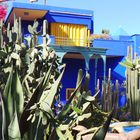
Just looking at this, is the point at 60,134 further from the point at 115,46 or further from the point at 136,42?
the point at 136,42

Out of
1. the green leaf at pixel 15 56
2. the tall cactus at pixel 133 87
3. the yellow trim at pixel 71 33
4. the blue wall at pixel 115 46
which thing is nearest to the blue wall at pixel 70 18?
the yellow trim at pixel 71 33

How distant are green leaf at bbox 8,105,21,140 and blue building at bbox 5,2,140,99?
56.0 feet

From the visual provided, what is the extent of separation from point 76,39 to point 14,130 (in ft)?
62.7

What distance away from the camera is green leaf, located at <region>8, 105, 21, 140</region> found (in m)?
1.65

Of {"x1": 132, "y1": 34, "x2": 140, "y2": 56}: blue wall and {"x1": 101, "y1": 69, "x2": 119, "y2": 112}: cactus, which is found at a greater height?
{"x1": 132, "y1": 34, "x2": 140, "y2": 56}: blue wall

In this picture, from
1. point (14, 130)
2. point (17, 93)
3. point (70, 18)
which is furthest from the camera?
point (70, 18)

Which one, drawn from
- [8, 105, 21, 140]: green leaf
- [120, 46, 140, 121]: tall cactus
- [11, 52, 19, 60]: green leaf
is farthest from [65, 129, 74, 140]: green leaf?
[120, 46, 140, 121]: tall cactus

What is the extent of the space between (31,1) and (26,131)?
20088 mm

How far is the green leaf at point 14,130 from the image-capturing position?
1647 millimetres

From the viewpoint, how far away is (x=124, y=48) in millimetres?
20453

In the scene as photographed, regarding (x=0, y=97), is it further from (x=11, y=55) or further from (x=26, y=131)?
(x=11, y=55)

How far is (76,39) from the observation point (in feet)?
67.8

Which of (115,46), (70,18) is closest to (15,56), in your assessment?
(115,46)

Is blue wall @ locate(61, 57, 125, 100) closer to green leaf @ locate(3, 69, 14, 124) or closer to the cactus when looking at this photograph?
the cactus
